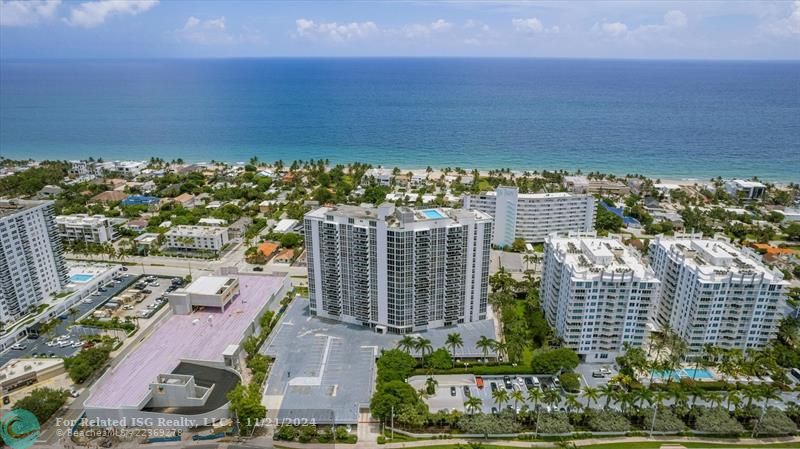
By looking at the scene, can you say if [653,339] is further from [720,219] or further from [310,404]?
[720,219]

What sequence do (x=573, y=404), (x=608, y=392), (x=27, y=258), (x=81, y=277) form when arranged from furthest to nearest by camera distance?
(x=81, y=277), (x=27, y=258), (x=608, y=392), (x=573, y=404)

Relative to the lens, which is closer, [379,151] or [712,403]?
[712,403]

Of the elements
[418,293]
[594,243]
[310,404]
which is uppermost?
[594,243]

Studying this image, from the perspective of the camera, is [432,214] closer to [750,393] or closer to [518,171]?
[750,393]

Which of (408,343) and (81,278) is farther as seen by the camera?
(81,278)

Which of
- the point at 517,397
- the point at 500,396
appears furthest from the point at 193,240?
the point at 517,397

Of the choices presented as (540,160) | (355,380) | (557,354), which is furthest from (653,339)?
(540,160)
